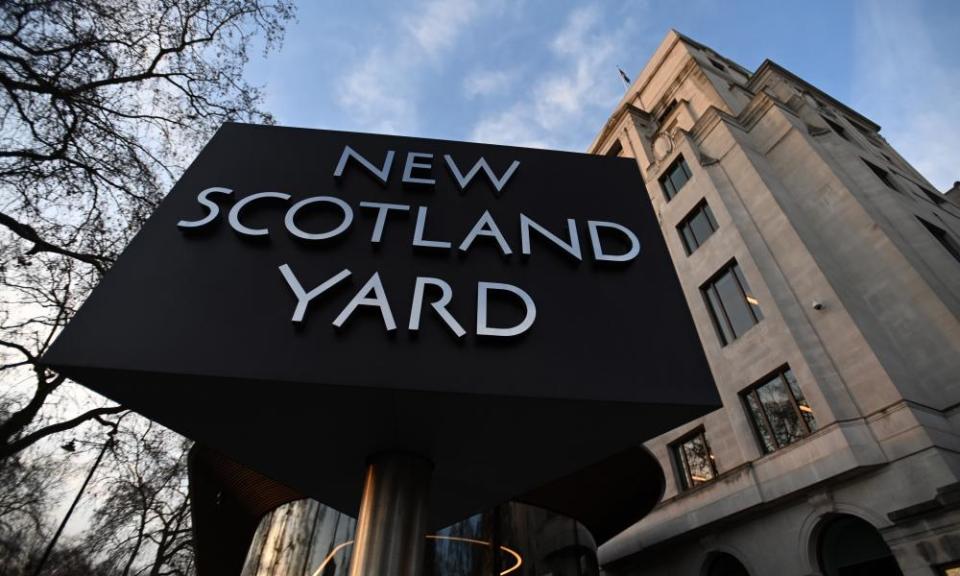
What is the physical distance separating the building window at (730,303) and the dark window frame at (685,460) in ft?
12.1

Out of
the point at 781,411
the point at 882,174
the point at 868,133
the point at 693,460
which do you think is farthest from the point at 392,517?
the point at 868,133

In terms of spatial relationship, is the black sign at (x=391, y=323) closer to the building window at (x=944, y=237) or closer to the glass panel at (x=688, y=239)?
the glass panel at (x=688, y=239)

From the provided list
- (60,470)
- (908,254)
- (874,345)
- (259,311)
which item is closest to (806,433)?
(874,345)

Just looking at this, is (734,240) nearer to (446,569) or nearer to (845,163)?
(845,163)

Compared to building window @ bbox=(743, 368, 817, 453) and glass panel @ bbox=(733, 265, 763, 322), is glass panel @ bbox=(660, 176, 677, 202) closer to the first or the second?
glass panel @ bbox=(733, 265, 763, 322)

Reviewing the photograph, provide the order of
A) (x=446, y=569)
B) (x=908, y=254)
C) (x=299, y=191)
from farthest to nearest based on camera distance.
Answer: (x=908, y=254) → (x=446, y=569) → (x=299, y=191)

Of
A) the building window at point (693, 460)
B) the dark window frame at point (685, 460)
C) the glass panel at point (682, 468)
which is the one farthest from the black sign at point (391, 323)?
the glass panel at point (682, 468)

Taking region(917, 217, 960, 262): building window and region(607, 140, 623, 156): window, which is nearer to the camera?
region(917, 217, 960, 262): building window

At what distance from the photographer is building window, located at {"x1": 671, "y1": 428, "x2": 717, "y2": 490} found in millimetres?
17938

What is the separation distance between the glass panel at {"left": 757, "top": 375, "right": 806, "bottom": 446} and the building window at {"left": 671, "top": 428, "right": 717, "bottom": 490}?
267 cm

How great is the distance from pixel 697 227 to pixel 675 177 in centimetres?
441

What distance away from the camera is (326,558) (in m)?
10.2

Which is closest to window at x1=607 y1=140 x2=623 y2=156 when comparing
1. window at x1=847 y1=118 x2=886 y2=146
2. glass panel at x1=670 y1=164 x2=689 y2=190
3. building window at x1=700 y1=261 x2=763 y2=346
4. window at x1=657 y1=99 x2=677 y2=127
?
window at x1=657 y1=99 x2=677 y2=127

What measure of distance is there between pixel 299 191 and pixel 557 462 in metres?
4.49
